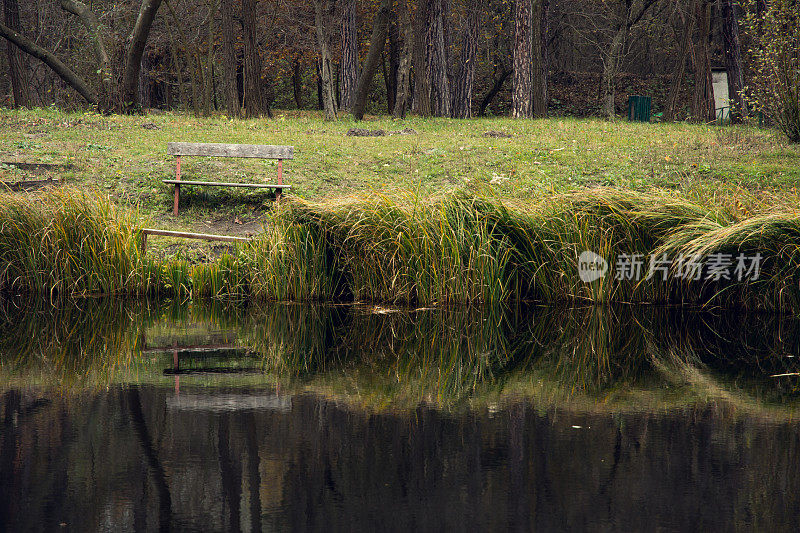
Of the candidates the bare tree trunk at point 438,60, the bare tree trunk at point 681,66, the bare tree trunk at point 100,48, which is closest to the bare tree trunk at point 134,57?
the bare tree trunk at point 100,48

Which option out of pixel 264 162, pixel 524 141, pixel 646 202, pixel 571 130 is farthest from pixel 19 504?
pixel 571 130

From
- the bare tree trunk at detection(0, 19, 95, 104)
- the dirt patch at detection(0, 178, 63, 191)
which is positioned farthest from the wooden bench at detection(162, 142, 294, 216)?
the bare tree trunk at detection(0, 19, 95, 104)

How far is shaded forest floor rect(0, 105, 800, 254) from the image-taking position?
36.1 ft

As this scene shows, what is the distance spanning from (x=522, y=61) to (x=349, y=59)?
5405 millimetres

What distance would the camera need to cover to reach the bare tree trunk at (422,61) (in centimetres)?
2058

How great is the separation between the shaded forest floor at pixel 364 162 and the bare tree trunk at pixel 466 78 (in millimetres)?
6324

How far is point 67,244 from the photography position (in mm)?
8062

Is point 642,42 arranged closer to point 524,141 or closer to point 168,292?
point 524,141

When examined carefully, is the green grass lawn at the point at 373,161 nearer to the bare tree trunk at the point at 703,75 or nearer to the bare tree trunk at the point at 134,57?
the bare tree trunk at the point at 134,57

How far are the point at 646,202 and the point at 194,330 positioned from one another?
4.32 meters

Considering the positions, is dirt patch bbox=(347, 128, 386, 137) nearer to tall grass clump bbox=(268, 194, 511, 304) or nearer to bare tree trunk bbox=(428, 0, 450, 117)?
bare tree trunk bbox=(428, 0, 450, 117)

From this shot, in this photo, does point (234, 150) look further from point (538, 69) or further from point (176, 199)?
point (538, 69)

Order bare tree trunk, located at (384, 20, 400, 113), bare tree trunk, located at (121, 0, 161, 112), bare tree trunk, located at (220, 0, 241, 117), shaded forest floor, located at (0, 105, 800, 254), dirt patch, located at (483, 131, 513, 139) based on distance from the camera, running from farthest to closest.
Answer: bare tree trunk, located at (384, 20, 400, 113), bare tree trunk, located at (220, 0, 241, 117), bare tree trunk, located at (121, 0, 161, 112), dirt patch, located at (483, 131, 513, 139), shaded forest floor, located at (0, 105, 800, 254)

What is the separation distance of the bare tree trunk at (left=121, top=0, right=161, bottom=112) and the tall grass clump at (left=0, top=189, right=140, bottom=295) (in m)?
9.18
